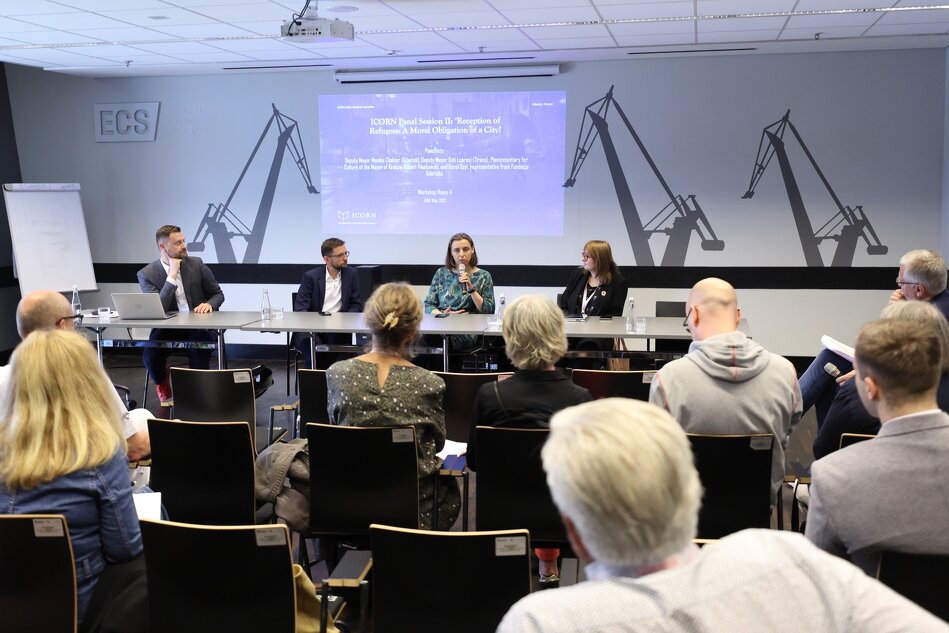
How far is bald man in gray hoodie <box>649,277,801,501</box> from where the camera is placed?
2711 mm

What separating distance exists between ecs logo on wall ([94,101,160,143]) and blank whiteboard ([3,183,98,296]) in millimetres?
713

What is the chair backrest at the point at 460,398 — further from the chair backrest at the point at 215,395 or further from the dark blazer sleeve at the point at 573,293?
the dark blazer sleeve at the point at 573,293

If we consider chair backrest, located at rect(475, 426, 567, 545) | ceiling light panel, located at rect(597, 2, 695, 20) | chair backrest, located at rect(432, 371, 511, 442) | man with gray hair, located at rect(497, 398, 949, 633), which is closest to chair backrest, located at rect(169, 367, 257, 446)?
chair backrest, located at rect(432, 371, 511, 442)

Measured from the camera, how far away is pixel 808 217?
7.38 meters

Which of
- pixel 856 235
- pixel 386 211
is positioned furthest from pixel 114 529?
pixel 856 235

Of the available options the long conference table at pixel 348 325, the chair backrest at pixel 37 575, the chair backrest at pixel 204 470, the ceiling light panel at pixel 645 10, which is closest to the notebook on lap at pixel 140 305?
the long conference table at pixel 348 325

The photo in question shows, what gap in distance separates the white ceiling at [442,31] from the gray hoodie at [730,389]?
10.5ft

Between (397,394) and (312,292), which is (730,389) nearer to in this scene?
(397,394)

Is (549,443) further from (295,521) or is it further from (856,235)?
(856,235)

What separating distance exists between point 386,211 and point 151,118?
274 centimetres

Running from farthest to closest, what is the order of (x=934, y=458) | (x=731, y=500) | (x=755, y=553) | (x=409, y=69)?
(x=409, y=69) → (x=731, y=500) → (x=934, y=458) → (x=755, y=553)

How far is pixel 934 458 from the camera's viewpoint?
5.56 feet

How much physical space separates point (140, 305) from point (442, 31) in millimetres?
3053

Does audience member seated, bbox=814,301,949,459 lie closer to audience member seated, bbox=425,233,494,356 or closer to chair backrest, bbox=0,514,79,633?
chair backrest, bbox=0,514,79,633
